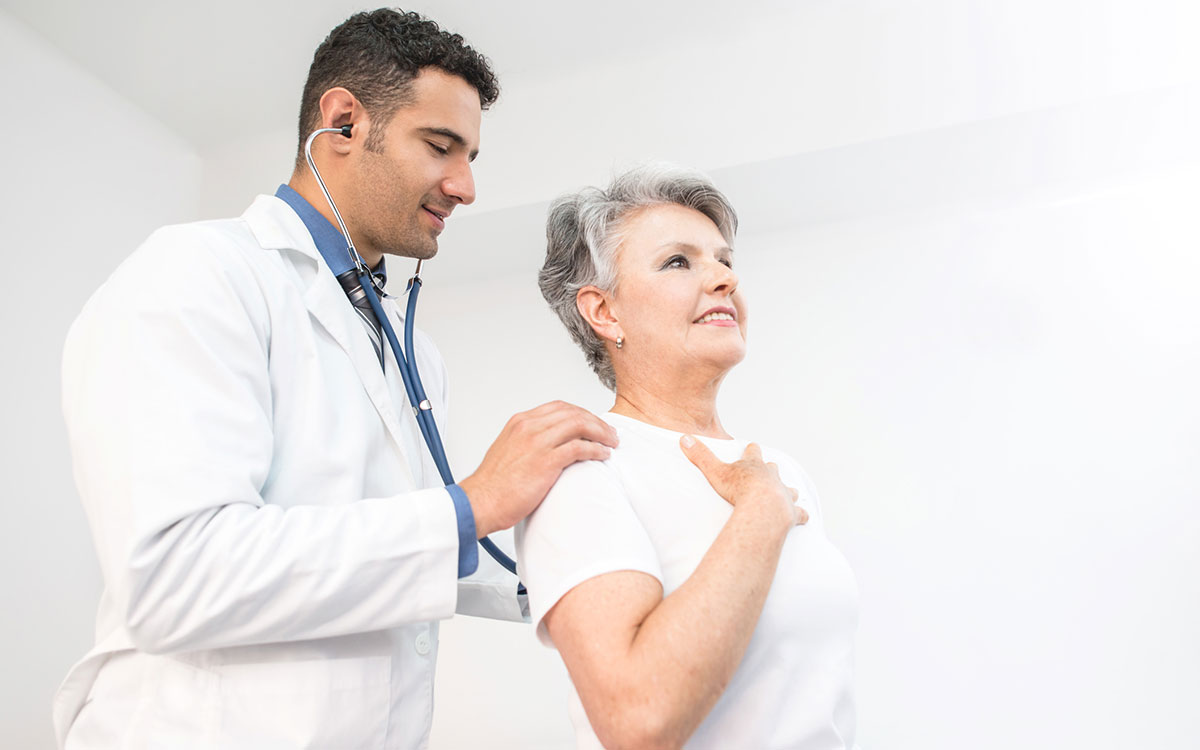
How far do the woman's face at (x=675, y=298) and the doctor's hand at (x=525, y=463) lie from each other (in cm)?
27

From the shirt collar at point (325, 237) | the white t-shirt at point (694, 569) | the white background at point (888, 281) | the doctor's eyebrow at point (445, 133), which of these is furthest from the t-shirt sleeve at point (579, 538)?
the white background at point (888, 281)

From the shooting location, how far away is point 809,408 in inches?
103

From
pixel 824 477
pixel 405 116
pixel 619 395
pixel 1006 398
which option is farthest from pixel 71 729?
pixel 1006 398

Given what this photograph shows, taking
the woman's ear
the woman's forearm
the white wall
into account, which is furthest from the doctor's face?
the white wall

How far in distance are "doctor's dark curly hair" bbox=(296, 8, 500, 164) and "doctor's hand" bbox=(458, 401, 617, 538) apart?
0.62m

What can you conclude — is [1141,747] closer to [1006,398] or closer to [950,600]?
[950,600]

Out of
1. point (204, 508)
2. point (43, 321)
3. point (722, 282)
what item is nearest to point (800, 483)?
point (722, 282)

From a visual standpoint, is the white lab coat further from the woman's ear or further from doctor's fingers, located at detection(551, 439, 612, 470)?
the woman's ear

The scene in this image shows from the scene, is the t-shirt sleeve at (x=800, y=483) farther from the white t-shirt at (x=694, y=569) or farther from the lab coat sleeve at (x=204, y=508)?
the lab coat sleeve at (x=204, y=508)

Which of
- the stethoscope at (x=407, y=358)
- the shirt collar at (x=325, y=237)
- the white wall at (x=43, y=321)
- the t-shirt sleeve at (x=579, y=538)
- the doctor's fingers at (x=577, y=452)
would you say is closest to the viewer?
the t-shirt sleeve at (x=579, y=538)

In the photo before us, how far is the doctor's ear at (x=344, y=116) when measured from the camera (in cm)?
136

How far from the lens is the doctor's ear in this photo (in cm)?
136

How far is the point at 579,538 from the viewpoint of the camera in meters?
0.92

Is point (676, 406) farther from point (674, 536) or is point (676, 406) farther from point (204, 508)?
point (204, 508)
